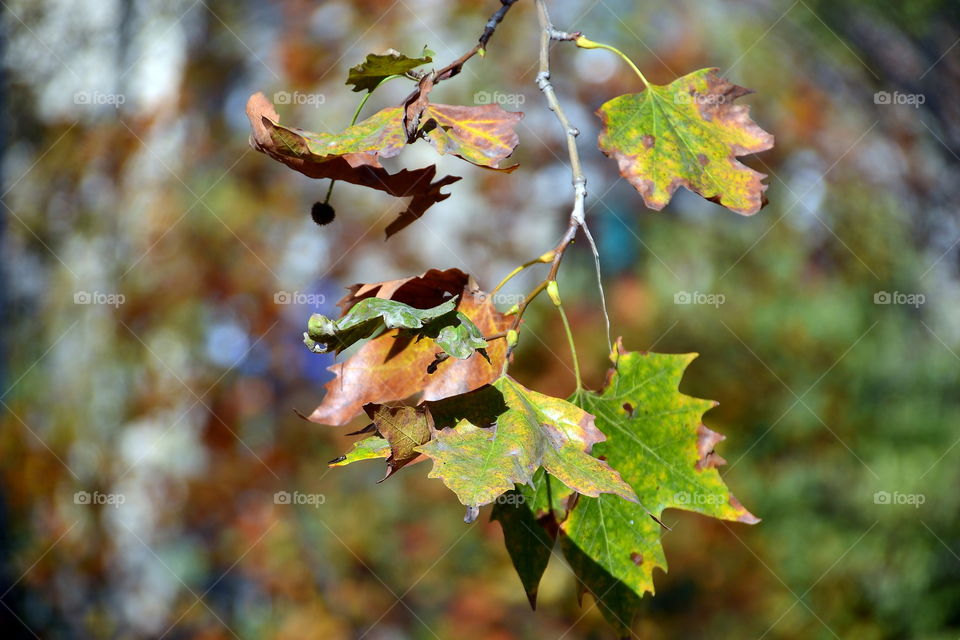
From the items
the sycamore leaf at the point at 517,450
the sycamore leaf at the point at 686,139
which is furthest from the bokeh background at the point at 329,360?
the sycamore leaf at the point at 517,450

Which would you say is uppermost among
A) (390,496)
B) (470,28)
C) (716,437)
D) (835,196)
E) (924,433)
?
(716,437)

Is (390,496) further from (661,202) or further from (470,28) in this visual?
(661,202)

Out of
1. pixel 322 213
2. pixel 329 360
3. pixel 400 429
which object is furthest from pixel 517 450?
pixel 329 360

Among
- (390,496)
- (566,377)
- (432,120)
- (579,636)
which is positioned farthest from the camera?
(390,496)

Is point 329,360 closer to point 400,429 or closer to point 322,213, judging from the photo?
point 322,213

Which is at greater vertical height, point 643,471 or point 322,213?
point 322,213

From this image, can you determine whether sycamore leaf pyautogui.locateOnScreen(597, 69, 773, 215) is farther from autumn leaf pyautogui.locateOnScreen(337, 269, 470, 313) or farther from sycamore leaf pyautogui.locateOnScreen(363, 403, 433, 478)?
sycamore leaf pyautogui.locateOnScreen(363, 403, 433, 478)

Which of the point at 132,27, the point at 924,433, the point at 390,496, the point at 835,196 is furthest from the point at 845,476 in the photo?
the point at 132,27
